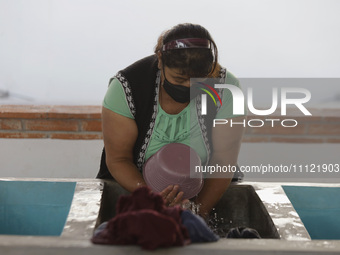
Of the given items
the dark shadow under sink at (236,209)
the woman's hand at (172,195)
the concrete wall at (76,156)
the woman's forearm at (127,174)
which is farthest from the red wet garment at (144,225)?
the concrete wall at (76,156)

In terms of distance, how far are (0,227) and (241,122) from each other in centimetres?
104

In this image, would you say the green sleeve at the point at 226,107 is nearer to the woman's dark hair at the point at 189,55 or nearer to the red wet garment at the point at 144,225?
the woman's dark hair at the point at 189,55

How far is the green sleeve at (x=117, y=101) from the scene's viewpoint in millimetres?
1586

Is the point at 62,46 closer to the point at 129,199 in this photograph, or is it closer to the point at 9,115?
the point at 9,115

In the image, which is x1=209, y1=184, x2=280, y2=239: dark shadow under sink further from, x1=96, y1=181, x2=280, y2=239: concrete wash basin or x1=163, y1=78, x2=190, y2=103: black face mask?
x1=163, y1=78, x2=190, y2=103: black face mask

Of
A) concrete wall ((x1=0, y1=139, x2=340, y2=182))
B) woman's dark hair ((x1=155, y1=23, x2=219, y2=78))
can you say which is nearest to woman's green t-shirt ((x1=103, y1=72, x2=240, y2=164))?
woman's dark hair ((x1=155, y1=23, x2=219, y2=78))

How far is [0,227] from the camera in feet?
5.60

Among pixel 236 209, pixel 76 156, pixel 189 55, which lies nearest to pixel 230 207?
pixel 236 209

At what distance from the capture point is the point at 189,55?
4.68 feet

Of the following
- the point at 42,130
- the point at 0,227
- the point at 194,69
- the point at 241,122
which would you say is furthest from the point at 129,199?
the point at 42,130

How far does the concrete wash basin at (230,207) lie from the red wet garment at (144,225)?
51 cm

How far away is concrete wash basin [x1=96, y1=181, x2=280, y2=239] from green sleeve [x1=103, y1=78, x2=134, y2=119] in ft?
1.00

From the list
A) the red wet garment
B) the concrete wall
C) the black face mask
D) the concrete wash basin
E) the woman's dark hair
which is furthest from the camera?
the concrete wall

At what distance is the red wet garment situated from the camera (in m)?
1.06
